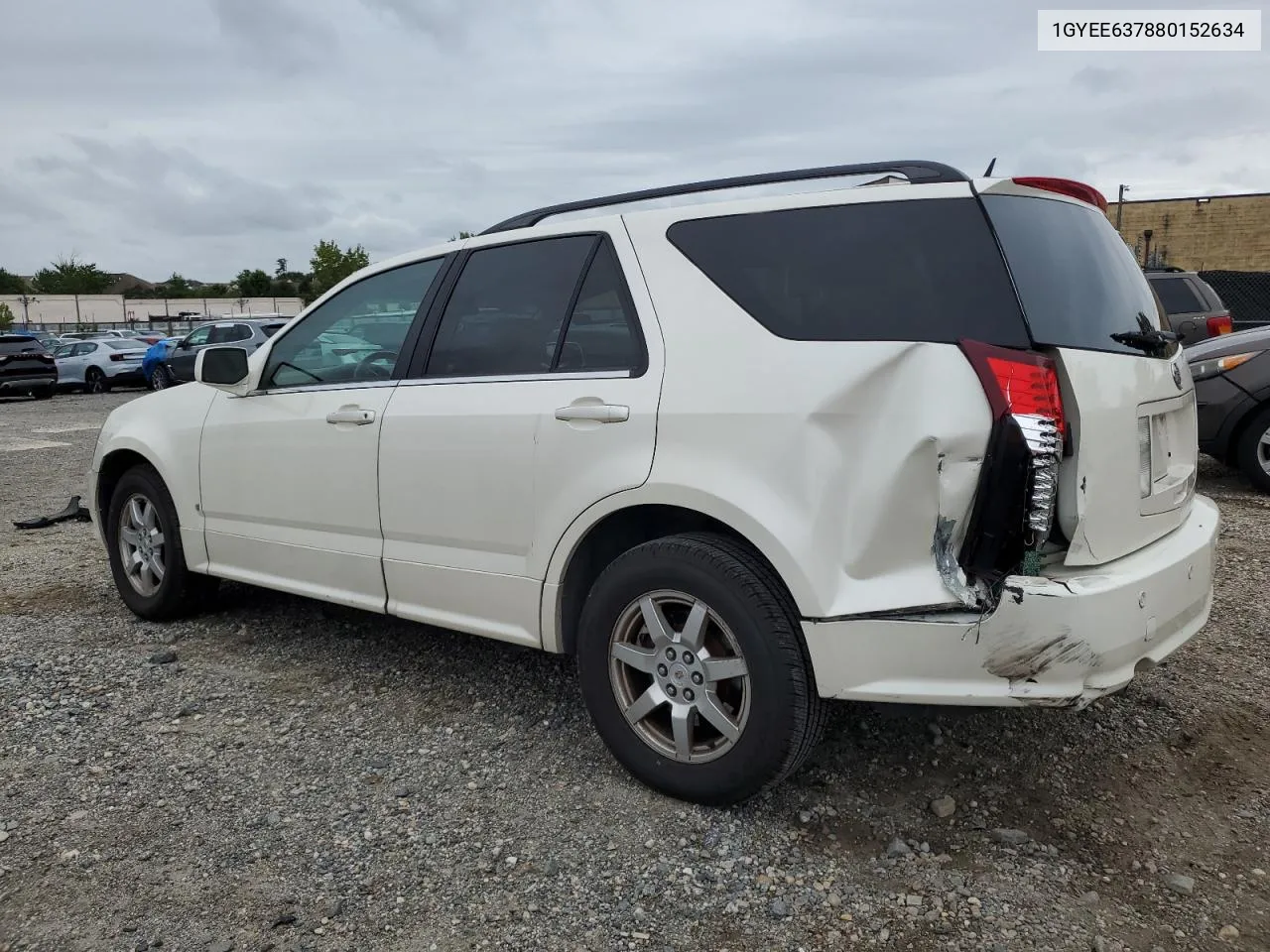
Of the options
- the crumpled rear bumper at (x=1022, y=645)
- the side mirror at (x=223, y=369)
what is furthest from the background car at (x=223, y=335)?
the crumpled rear bumper at (x=1022, y=645)

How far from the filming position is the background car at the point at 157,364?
77.0 ft

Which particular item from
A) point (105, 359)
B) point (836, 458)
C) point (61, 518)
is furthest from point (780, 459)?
point (105, 359)

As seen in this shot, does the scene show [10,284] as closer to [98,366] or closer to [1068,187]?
[98,366]

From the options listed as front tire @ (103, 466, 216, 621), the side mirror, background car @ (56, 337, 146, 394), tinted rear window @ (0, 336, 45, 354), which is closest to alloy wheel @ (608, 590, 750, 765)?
the side mirror

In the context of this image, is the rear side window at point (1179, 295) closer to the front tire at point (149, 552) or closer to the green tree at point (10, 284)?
the front tire at point (149, 552)

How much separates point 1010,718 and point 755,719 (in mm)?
1313

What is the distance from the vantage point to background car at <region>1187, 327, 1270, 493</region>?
23.9 feet

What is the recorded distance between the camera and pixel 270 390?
4301 mm

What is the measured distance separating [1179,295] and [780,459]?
11437 millimetres

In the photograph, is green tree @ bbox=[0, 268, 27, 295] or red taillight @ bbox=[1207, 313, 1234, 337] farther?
green tree @ bbox=[0, 268, 27, 295]

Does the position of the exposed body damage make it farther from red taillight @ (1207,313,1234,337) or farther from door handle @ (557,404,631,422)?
red taillight @ (1207,313,1234,337)

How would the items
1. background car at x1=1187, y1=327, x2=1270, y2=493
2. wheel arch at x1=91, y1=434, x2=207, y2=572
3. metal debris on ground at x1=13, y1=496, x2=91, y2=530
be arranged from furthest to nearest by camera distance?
metal debris on ground at x1=13, y1=496, x2=91, y2=530 → background car at x1=1187, y1=327, x2=1270, y2=493 → wheel arch at x1=91, y1=434, x2=207, y2=572

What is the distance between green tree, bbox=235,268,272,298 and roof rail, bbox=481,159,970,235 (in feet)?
353

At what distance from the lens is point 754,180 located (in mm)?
3146
